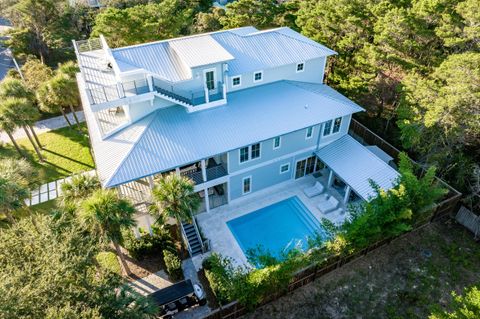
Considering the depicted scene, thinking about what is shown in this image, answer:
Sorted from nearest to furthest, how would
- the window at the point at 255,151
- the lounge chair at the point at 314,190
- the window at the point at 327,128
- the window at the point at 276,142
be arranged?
the window at the point at 255,151 < the window at the point at 276,142 < the window at the point at 327,128 < the lounge chair at the point at 314,190

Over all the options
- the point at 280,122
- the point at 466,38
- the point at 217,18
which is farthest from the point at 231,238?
the point at 217,18

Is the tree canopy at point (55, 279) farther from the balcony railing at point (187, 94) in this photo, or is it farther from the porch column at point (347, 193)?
the porch column at point (347, 193)

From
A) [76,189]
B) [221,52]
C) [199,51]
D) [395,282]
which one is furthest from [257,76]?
[395,282]

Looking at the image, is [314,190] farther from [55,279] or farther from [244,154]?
[55,279]

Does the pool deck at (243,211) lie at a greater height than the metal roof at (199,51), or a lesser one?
lesser

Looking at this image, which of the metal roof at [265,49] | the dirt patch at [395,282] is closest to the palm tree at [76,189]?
the dirt patch at [395,282]

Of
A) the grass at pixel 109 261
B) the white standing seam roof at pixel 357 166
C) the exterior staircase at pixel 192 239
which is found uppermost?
the white standing seam roof at pixel 357 166

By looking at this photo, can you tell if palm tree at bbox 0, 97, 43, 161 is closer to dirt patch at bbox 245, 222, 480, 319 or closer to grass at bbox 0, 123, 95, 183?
grass at bbox 0, 123, 95, 183

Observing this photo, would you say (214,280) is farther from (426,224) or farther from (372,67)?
(372,67)
